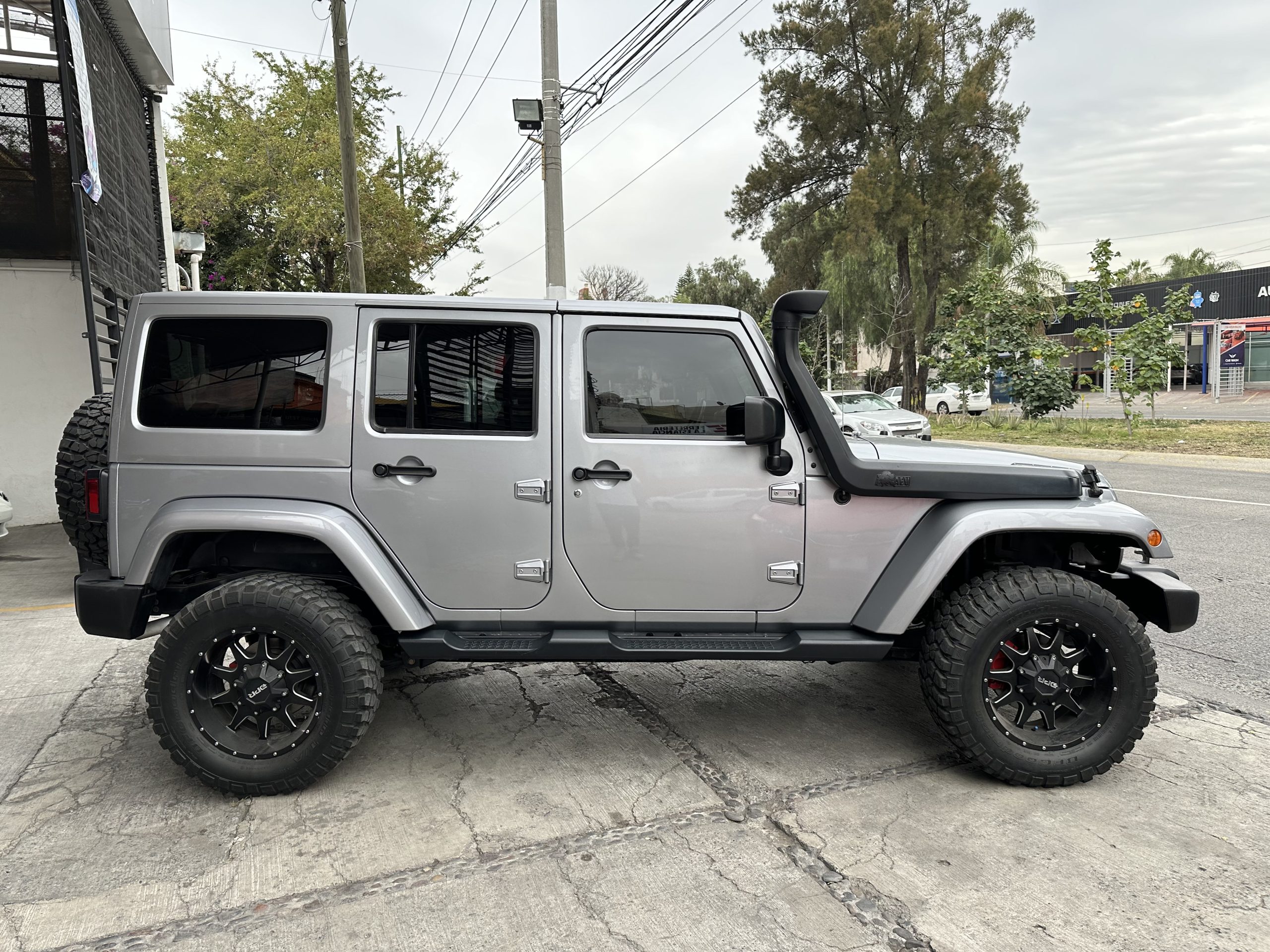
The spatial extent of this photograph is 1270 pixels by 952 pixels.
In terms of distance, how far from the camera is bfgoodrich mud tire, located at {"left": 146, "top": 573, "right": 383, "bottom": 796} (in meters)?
3.24

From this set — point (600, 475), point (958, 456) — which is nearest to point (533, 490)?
point (600, 475)

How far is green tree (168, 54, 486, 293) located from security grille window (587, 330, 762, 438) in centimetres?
1869

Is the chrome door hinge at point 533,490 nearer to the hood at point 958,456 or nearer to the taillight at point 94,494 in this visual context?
the hood at point 958,456

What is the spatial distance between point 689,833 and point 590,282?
168ft

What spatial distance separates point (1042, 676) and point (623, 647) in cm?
167

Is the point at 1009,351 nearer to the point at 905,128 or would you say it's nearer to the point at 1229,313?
the point at 905,128

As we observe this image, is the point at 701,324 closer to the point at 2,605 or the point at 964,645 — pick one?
the point at 964,645

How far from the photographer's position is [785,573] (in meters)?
3.45

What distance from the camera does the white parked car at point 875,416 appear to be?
1741 centimetres

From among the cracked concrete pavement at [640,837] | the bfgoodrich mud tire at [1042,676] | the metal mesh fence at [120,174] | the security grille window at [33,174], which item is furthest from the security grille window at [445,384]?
the security grille window at [33,174]

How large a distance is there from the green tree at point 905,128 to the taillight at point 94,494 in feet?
100

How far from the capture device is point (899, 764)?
11.6ft

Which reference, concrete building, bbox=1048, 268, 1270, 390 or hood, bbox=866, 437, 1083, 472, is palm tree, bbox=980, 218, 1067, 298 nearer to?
concrete building, bbox=1048, 268, 1270, 390

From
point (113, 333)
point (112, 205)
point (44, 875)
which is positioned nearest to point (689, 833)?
point (44, 875)
